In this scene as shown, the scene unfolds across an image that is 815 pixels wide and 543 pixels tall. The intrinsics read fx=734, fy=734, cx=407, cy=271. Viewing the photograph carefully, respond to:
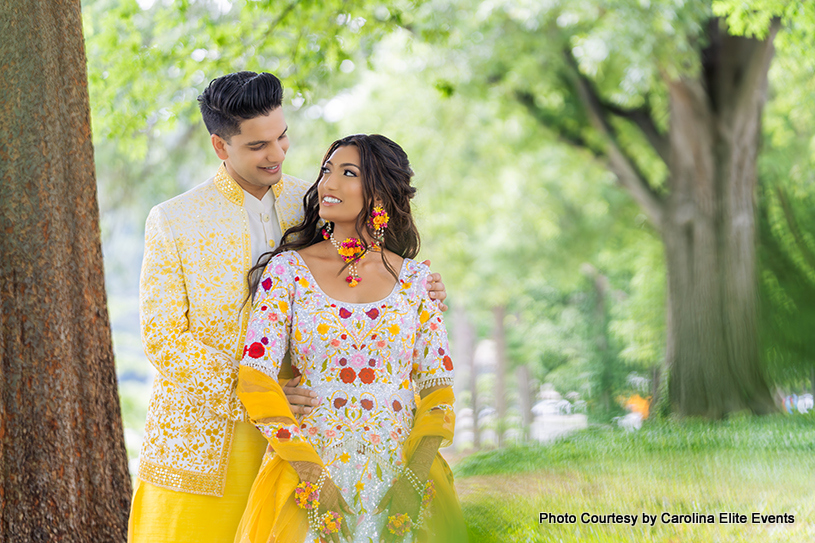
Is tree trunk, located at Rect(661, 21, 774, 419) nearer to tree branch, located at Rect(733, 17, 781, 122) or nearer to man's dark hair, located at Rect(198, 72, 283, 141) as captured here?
tree branch, located at Rect(733, 17, 781, 122)

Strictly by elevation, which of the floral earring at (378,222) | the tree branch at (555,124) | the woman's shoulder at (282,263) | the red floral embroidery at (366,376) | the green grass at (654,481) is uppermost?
the tree branch at (555,124)

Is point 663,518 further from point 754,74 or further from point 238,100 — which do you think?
point 754,74

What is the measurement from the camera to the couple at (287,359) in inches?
101

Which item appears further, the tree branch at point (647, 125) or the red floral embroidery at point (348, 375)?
the tree branch at point (647, 125)

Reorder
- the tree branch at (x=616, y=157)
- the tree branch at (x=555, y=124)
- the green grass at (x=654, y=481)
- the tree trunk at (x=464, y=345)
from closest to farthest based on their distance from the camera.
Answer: the green grass at (x=654, y=481)
the tree branch at (x=616, y=157)
the tree branch at (x=555, y=124)
the tree trunk at (x=464, y=345)

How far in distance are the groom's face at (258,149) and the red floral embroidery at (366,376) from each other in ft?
2.88

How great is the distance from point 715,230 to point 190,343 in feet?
25.3

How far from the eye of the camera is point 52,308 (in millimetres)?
3275

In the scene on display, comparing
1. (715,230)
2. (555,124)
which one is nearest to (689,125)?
(715,230)

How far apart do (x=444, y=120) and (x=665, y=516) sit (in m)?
11.7

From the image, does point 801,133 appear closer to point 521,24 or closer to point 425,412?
point 521,24

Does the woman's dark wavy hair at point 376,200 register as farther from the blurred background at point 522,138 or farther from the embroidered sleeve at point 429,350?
the blurred background at point 522,138

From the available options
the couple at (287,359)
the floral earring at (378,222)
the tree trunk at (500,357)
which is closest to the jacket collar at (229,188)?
the couple at (287,359)

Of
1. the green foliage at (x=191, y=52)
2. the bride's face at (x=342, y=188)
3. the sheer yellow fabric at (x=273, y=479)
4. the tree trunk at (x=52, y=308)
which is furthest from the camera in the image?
the green foliage at (x=191, y=52)
